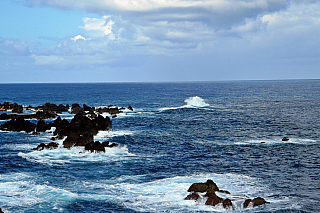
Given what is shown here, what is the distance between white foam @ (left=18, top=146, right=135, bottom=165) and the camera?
143 feet

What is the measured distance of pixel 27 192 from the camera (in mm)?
31172

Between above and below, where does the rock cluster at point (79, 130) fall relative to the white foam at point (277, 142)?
above

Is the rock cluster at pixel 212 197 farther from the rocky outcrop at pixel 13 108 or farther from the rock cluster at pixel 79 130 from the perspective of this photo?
the rocky outcrop at pixel 13 108

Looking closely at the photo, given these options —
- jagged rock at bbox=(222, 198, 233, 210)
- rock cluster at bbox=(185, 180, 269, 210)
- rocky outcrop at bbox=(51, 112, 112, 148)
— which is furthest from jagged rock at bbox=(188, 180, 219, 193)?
rocky outcrop at bbox=(51, 112, 112, 148)

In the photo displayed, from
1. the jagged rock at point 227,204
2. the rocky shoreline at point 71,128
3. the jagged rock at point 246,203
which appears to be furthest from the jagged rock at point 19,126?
the jagged rock at point 246,203

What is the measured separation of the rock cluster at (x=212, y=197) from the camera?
27047 mm

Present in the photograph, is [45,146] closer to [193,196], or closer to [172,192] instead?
[172,192]

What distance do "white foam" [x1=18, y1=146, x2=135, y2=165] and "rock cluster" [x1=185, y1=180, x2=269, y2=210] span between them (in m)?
16.2

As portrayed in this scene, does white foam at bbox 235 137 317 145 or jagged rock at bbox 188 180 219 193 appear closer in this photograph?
jagged rock at bbox 188 180 219 193

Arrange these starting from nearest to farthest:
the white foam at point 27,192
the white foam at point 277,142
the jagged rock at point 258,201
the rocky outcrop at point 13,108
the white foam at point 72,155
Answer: the jagged rock at point 258,201, the white foam at point 27,192, the white foam at point 72,155, the white foam at point 277,142, the rocky outcrop at point 13,108

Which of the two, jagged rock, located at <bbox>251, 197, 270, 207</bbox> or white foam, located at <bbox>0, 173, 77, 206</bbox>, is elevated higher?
jagged rock, located at <bbox>251, 197, 270, 207</bbox>

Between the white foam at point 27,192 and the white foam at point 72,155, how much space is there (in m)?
7.60

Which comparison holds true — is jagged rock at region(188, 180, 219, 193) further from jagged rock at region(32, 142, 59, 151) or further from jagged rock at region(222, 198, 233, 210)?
jagged rock at region(32, 142, 59, 151)

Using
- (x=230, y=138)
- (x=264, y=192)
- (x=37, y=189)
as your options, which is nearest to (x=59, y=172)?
(x=37, y=189)
